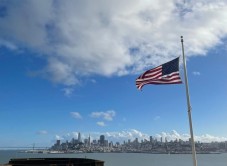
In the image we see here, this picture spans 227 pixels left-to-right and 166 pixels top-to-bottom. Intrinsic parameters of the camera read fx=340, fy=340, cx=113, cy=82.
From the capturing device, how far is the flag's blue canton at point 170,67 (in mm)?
18172

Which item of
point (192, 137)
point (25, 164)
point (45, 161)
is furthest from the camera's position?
point (45, 161)

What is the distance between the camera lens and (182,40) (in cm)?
1839

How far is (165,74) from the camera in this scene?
1817cm

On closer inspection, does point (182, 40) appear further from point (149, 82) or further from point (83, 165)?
point (83, 165)

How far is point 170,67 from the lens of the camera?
59.8 feet

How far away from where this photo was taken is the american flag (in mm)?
18094

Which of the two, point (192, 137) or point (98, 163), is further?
point (98, 163)

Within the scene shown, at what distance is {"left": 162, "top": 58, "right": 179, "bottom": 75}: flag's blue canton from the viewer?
18.2 m

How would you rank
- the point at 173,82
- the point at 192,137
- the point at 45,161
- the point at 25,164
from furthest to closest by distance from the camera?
the point at 45,161, the point at 25,164, the point at 173,82, the point at 192,137

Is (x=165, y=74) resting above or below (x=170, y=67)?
below

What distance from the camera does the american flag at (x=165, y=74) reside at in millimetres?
18094

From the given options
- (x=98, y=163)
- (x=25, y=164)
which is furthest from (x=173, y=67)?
(x=25, y=164)

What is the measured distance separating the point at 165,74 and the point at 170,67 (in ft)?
1.55

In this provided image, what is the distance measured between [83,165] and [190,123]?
51.2ft
